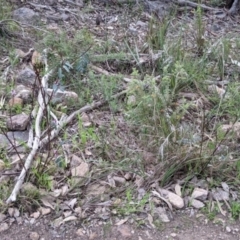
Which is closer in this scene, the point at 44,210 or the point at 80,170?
the point at 44,210

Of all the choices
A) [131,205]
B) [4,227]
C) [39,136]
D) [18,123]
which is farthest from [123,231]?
[18,123]

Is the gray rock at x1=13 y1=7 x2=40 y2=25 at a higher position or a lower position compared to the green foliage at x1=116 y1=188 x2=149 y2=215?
higher

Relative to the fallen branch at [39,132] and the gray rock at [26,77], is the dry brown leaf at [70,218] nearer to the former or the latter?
the fallen branch at [39,132]

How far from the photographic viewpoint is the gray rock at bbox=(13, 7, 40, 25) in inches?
169

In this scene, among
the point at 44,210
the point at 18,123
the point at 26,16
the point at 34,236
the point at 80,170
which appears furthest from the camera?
the point at 26,16

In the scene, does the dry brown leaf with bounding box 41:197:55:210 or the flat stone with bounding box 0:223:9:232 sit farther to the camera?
the dry brown leaf with bounding box 41:197:55:210

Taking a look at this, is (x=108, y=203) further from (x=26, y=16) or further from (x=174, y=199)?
(x=26, y=16)

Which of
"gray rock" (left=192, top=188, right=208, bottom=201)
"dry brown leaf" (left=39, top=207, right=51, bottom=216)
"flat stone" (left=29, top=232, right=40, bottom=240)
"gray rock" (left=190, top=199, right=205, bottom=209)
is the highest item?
"gray rock" (left=192, top=188, right=208, bottom=201)

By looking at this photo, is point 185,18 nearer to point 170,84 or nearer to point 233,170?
point 170,84

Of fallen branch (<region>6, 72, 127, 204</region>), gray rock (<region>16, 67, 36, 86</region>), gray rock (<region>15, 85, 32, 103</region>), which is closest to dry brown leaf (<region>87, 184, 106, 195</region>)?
fallen branch (<region>6, 72, 127, 204</region>)

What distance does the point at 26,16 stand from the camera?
4.34 m

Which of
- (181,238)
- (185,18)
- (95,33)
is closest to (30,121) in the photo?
(181,238)

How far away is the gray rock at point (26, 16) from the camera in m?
4.30

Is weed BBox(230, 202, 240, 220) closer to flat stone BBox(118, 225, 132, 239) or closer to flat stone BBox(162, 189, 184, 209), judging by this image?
flat stone BBox(162, 189, 184, 209)
